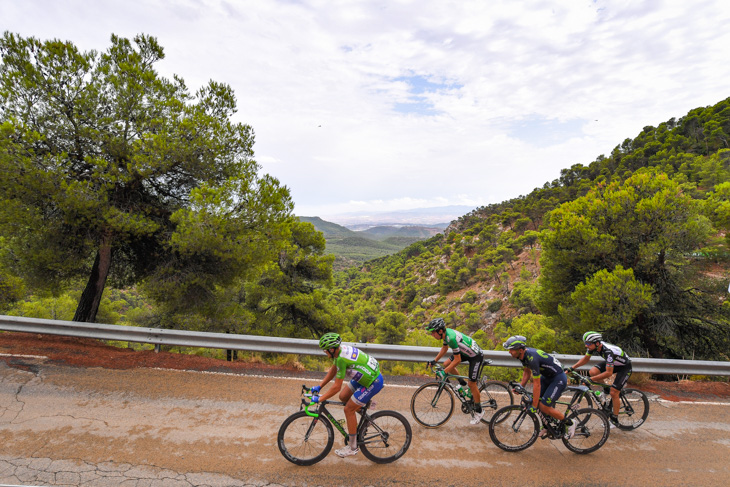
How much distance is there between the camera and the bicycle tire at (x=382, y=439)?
13.9 ft

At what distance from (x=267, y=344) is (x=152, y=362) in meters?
2.42

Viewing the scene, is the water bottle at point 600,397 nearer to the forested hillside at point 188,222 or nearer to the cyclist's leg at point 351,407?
the cyclist's leg at point 351,407

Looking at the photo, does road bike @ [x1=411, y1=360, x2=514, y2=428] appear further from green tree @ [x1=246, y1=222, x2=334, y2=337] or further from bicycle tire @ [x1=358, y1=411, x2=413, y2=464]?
green tree @ [x1=246, y1=222, x2=334, y2=337]

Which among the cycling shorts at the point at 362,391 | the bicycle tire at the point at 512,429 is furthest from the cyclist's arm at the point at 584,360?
the cycling shorts at the point at 362,391

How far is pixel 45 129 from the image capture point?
25.1 feet

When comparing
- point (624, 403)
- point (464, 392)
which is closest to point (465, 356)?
point (464, 392)

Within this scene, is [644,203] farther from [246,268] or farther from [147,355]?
[147,355]

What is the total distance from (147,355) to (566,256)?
486 inches

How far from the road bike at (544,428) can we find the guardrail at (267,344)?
1551mm

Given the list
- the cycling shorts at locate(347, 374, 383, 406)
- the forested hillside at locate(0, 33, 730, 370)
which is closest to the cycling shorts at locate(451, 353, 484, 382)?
the cycling shorts at locate(347, 374, 383, 406)

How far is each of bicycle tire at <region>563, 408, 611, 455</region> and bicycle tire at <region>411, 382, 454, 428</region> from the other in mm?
1603

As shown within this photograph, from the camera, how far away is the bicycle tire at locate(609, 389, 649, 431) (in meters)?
5.11

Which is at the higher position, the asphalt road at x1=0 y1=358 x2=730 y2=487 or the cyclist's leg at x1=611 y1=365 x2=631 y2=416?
the cyclist's leg at x1=611 y1=365 x2=631 y2=416

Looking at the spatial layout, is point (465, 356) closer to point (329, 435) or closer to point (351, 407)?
point (351, 407)
